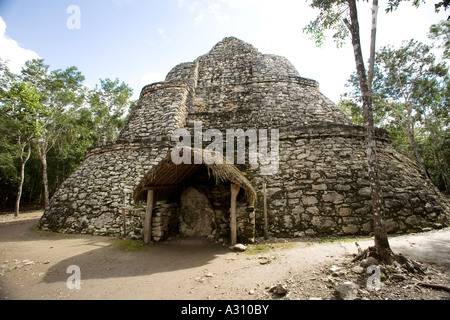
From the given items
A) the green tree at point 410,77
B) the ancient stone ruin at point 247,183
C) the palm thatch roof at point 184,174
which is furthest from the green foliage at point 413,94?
the palm thatch roof at point 184,174

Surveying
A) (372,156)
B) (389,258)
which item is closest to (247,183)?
(372,156)

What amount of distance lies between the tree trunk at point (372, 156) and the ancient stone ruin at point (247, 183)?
1992 mm

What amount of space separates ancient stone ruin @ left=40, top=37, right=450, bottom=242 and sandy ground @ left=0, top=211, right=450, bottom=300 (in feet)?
2.09

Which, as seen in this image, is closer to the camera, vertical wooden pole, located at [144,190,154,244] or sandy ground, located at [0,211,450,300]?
sandy ground, located at [0,211,450,300]

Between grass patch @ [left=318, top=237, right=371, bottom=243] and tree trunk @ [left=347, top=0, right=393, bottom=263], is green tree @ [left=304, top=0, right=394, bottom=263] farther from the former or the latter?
grass patch @ [left=318, top=237, right=371, bottom=243]

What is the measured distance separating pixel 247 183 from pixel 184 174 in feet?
6.00

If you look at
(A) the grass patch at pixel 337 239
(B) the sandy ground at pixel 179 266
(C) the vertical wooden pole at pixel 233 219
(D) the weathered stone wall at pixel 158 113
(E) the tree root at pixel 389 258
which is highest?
(D) the weathered stone wall at pixel 158 113

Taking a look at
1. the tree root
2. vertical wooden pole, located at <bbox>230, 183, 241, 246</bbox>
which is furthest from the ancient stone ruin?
the tree root

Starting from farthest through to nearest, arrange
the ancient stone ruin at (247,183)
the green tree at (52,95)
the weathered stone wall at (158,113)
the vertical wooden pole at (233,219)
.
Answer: the green tree at (52,95)
the weathered stone wall at (158,113)
the ancient stone ruin at (247,183)
the vertical wooden pole at (233,219)

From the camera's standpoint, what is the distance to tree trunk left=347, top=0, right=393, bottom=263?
3383 mm

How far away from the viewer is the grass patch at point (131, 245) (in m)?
4.89

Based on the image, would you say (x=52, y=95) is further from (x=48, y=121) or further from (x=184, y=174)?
(x=184, y=174)

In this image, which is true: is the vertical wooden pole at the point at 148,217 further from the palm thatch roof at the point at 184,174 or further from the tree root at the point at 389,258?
the tree root at the point at 389,258

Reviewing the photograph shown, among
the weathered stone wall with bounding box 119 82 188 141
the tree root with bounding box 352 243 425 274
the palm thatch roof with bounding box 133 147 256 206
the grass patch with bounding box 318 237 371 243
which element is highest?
the weathered stone wall with bounding box 119 82 188 141
